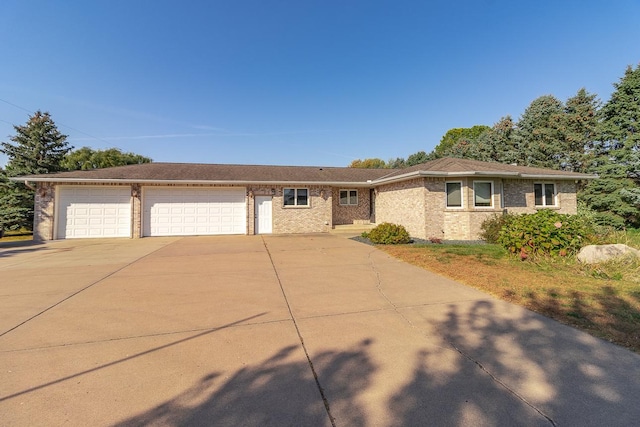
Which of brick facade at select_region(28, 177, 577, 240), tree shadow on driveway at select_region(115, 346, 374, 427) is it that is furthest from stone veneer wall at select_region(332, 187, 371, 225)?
tree shadow on driveway at select_region(115, 346, 374, 427)

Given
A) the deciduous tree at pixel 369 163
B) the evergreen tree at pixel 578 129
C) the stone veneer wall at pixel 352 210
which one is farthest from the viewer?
the deciduous tree at pixel 369 163

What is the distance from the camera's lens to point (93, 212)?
43.0 feet

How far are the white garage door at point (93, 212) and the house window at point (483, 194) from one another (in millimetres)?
16133

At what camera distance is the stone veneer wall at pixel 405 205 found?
12516mm

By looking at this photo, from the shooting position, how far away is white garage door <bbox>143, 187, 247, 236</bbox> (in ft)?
45.1

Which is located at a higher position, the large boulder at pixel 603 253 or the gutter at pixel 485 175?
the gutter at pixel 485 175

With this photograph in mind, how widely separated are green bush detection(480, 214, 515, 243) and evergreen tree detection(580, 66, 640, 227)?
9903mm

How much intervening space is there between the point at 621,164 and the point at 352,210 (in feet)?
50.9

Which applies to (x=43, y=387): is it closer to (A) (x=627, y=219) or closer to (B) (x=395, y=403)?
(B) (x=395, y=403)

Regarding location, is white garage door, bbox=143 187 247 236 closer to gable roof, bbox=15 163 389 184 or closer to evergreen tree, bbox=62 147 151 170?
gable roof, bbox=15 163 389 184

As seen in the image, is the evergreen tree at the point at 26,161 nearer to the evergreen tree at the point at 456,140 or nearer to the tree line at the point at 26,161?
the tree line at the point at 26,161

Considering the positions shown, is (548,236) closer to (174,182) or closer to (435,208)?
(435,208)

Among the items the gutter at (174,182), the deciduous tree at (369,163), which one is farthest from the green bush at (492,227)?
the deciduous tree at (369,163)

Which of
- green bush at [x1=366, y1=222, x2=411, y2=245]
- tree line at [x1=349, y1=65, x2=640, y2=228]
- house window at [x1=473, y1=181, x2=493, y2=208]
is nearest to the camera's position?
green bush at [x1=366, y1=222, x2=411, y2=245]
